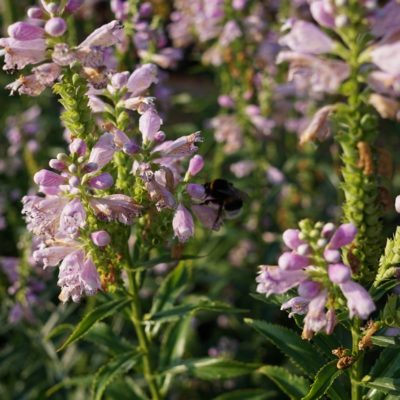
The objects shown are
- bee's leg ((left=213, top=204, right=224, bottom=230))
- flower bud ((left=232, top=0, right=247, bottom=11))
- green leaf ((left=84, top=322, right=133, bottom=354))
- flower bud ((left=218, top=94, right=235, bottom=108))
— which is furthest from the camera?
flower bud ((left=218, top=94, right=235, bottom=108))

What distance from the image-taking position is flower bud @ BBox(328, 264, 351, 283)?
169cm

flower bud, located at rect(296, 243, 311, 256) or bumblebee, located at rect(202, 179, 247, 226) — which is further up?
flower bud, located at rect(296, 243, 311, 256)

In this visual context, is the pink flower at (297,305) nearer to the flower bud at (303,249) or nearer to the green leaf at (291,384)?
the flower bud at (303,249)

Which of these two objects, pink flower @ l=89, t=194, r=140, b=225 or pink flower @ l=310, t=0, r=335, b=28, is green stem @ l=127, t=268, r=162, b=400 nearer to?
pink flower @ l=89, t=194, r=140, b=225

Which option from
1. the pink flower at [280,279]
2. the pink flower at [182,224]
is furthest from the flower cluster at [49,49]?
the pink flower at [280,279]

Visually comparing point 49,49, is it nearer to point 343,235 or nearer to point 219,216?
point 219,216

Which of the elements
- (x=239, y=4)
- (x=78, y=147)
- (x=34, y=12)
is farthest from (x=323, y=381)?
(x=239, y=4)

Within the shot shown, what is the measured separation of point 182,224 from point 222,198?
37cm

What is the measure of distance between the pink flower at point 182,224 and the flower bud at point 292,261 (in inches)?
22.4

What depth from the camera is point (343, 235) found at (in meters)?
1.76

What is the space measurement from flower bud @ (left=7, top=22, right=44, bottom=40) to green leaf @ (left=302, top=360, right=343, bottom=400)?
1377 mm

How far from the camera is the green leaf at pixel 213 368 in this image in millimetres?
2738

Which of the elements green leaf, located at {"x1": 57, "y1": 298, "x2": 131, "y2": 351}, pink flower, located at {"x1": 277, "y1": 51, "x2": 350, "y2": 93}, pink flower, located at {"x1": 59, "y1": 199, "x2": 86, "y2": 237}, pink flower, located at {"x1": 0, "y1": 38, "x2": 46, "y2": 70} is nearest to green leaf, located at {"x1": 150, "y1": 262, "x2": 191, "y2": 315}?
green leaf, located at {"x1": 57, "y1": 298, "x2": 131, "y2": 351}

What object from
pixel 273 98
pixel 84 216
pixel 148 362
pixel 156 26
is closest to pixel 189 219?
pixel 84 216
